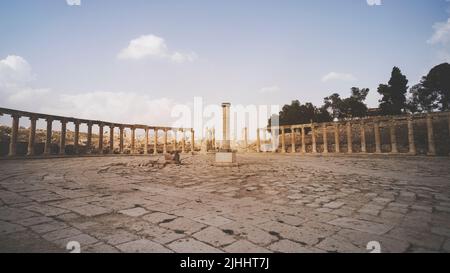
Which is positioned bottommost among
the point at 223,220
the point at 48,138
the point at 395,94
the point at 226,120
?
the point at 223,220

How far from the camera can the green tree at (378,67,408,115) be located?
43.6 meters

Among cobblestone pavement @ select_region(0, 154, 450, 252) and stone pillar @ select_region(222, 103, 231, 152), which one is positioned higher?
stone pillar @ select_region(222, 103, 231, 152)

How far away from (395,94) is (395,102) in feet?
4.92

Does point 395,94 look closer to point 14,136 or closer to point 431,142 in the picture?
point 431,142

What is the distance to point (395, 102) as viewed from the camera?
4403 cm

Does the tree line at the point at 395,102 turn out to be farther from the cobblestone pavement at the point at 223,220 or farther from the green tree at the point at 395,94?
the cobblestone pavement at the point at 223,220

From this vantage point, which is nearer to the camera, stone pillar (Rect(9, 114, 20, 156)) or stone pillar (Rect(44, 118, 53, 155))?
stone pillar (Rect(9, 114, 20, 156))

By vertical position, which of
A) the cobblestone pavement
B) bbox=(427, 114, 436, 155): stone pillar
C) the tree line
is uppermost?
the tree line

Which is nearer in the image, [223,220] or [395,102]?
[223,220]

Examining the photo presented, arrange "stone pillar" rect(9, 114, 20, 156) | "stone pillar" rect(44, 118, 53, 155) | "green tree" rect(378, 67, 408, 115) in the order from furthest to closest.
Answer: "green tree" rect(378, 67, 408, 115) → "stone pillar" rect(44, 118, 53, 155) → "stone pillar" rect(9, 114, 20, 156)


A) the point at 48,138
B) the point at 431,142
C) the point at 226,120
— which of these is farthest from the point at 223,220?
the point at 431,142

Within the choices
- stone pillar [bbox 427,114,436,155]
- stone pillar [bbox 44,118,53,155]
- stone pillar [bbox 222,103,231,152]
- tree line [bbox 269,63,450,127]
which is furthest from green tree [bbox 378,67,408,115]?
stone pillar [bbox 44,118,53,155]

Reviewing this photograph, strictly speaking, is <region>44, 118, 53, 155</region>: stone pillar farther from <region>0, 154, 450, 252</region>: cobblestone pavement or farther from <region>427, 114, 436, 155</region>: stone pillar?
<region>427, 114, 436, 155</region>: stone pillar
